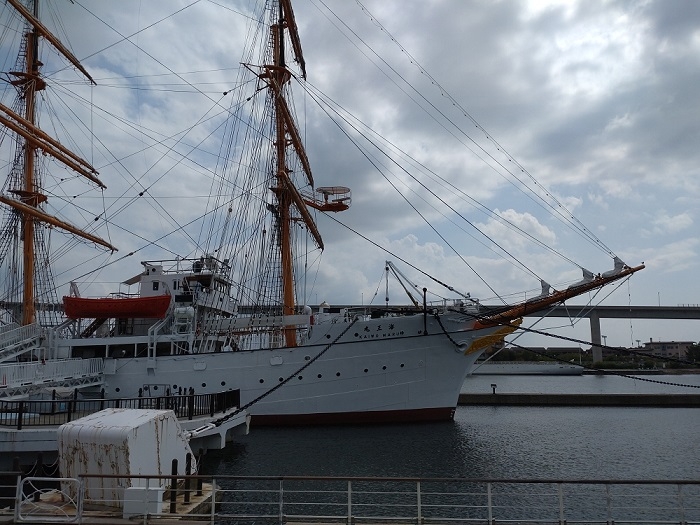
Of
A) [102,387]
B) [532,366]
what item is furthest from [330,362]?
[532,366]

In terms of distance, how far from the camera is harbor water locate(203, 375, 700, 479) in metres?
18.0

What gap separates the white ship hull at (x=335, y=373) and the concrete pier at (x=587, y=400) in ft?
53.0

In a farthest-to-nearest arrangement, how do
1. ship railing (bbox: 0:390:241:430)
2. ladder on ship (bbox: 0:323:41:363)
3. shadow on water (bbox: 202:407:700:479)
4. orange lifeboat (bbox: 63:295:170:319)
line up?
orange lifeboat (bbox: 63:295:170:319) < ladder on ship (bbox: 0:323:41:363) < shadow on water (bbox: 202:407:700:479) < ship railing (bbox: 0:390:241:430)

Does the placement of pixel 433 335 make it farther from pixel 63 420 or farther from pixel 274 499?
pixel 63 420

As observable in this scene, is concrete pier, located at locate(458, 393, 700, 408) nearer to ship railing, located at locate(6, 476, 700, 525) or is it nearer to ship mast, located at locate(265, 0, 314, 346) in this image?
ship mast, located at locate(265, 0, 314, 346)

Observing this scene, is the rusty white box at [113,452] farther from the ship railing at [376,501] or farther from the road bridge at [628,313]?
the road bridge at [628,313]

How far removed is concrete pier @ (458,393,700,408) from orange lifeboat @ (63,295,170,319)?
24.0 metres

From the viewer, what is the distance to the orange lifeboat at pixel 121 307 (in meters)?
28.3

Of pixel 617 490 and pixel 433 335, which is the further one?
pixel 433 335

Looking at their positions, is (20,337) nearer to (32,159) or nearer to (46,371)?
(46,371)

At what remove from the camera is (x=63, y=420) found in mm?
16969

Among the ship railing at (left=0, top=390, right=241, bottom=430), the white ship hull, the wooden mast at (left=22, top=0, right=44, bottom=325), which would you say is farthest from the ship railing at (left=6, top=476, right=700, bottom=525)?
the wooden mast at (left=22, top=0, right=44, bottom=325)

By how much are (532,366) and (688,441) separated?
85.2m

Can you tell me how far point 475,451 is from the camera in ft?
69.1
